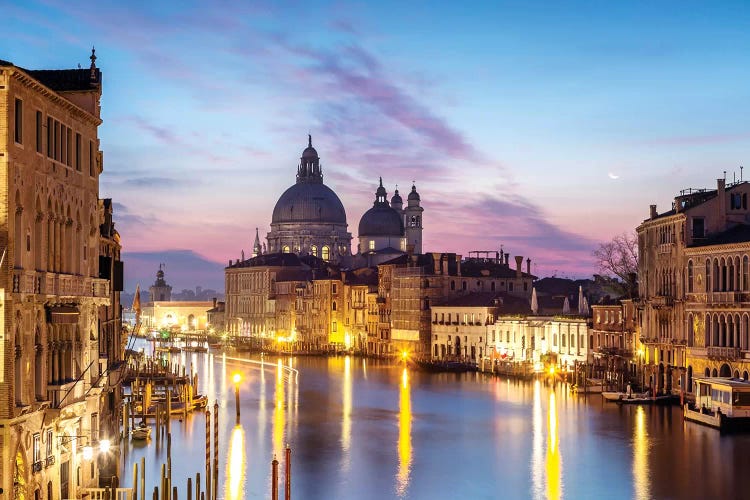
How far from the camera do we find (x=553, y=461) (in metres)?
36.1

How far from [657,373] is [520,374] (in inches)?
657

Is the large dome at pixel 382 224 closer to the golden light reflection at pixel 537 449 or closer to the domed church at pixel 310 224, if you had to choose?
the domed church at pixel 310 224

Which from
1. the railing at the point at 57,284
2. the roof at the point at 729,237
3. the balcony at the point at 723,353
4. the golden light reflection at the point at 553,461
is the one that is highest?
the roof at the point at 729,237

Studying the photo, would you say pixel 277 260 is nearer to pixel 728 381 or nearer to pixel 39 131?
pixel 728 381

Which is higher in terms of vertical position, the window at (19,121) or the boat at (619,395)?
the window at (19,121)

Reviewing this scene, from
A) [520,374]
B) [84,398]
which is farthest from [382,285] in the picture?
[84,398]

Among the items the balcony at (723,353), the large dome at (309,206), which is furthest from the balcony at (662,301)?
the large dome at (309,206)

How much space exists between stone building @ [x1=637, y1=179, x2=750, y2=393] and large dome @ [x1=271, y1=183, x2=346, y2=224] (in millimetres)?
84341

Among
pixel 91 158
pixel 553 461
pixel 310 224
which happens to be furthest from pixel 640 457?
pixel 310 224

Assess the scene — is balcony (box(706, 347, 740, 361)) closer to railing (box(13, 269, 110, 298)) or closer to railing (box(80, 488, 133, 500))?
railing (box(13, 269, 110, 298))

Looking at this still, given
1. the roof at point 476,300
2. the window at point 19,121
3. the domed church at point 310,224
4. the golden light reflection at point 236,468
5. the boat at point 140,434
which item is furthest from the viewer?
the domed church at point 310,224

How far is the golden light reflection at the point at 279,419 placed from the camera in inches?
1531

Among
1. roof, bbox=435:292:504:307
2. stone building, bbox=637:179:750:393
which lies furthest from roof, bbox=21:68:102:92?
roof, bbox=435:292:504:307

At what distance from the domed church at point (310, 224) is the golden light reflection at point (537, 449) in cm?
8096
